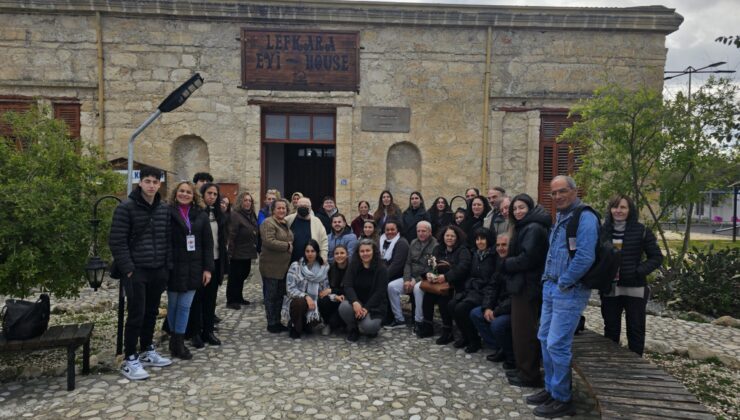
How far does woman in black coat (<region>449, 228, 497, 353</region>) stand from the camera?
507cm

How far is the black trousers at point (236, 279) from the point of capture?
6695 mm

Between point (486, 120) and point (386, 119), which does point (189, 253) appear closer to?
point (386, 119)

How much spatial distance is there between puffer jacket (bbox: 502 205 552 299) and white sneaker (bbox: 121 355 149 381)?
3373 millimetres

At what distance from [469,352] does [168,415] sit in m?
2.97

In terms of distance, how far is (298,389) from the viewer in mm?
4082

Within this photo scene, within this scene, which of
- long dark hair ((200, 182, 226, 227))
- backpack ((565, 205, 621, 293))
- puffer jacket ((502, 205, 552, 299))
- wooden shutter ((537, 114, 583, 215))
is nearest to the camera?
backpack ((565, 205, 621, 293))

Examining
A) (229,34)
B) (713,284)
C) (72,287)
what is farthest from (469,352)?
(229,34)

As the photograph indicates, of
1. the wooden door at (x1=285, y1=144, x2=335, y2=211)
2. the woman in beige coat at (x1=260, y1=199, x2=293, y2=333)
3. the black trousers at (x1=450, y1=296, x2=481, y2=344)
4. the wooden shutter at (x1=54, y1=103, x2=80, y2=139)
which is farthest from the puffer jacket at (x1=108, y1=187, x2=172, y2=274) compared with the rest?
the wooden door at (x1=285, y1=144, x2=335, y2=211)

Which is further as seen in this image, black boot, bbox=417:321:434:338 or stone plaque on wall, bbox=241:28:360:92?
stone plaque on wall, bbox=241:28:360:92

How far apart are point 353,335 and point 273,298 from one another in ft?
3.66

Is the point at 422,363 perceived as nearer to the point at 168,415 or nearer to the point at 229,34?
the point at 168,415

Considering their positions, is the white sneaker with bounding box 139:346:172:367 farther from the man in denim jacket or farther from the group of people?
the man in denim jacket

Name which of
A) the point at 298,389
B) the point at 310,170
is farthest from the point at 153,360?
the point at 310,170

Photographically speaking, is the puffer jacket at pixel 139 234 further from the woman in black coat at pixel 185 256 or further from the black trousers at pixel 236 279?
the black trousers at pixel 236 279
